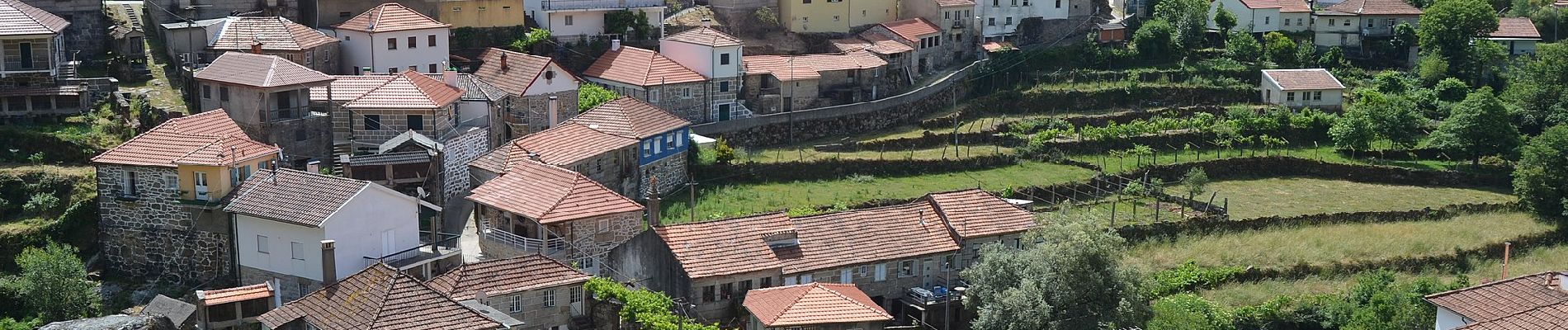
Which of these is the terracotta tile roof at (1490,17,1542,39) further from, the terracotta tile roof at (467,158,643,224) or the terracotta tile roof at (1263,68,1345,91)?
the terracotta tile roof at (467,158,643,224)

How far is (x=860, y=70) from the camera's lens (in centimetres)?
6775

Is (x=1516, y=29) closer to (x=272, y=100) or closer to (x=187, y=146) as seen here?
(x=272, y=100)

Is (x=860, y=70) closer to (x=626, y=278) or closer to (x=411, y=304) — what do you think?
(x=626, y=278)

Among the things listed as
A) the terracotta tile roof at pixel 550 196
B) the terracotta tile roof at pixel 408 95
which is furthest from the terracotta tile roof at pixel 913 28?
the terracotta tile roof at pixel 550 196

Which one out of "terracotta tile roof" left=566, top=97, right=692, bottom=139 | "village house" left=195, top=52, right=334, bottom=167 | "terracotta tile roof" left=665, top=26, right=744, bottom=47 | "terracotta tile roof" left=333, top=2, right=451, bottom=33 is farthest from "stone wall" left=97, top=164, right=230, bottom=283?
"terracotta tile roof" left=665, top=26, right=744, bottom=47

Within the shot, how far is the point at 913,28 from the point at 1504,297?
31220mm

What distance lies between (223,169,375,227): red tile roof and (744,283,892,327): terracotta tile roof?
34.7 ft

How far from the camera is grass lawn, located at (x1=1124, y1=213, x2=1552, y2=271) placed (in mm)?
56625

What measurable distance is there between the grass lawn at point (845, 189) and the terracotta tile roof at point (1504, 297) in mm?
17722

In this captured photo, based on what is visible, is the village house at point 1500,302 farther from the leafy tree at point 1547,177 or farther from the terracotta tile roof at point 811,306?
the leafy tree at point 1547,177

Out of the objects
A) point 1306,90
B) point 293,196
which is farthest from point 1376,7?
point 293,196

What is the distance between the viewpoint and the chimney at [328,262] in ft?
144

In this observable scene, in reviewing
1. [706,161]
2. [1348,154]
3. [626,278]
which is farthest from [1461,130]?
[626,278]

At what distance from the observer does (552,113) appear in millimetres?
57031
